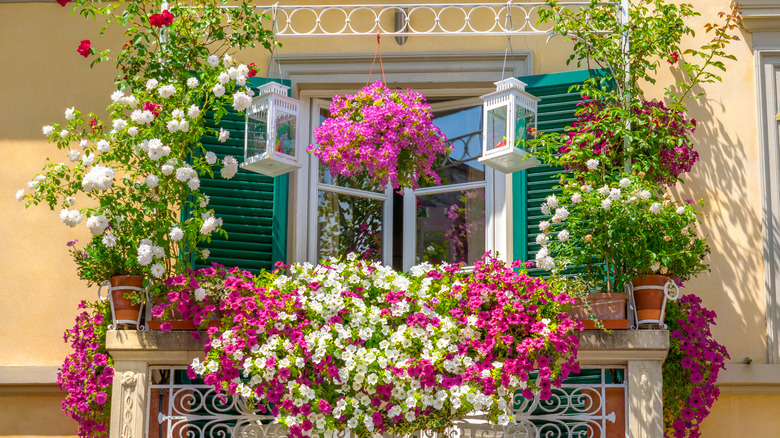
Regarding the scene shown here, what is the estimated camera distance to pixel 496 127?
6355mm

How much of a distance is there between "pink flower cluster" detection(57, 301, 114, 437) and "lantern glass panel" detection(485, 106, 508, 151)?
2493mm

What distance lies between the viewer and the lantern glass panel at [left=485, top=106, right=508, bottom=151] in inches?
249

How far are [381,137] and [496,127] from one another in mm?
679

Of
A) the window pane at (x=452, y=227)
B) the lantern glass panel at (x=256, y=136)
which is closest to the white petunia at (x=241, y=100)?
the lantern glass panel at (x=256, y=136)

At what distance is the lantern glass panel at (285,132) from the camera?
6348 millimetres

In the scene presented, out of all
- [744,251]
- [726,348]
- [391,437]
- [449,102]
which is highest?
[449,102]

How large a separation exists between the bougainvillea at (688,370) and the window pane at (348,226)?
209 cm

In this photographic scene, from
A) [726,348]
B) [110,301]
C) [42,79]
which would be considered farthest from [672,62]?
[42,79]

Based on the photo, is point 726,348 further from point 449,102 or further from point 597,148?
point 449,102

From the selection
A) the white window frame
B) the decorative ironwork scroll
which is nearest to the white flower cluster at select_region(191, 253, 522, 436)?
the decorative ironwork scroll

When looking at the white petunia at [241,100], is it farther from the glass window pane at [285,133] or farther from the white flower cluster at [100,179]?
the white flower cluster at [100,179]

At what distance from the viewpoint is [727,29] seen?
712cm

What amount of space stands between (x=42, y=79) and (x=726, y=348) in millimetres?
4805

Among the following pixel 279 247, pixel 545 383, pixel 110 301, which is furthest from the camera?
pixel 279 247
